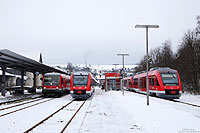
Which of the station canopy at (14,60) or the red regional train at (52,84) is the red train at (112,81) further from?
the red regional train at (52,84)

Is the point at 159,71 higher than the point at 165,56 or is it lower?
lower

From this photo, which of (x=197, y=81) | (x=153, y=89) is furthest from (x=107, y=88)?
(x=153, y=89)

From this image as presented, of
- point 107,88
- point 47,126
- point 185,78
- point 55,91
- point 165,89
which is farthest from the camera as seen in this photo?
point 107,88

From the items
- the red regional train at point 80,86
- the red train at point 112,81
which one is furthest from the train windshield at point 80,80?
the red train at point 112,81

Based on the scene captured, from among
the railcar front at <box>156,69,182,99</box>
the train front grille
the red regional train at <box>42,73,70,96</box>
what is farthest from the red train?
the train front grille

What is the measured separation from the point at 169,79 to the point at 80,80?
8.46 m

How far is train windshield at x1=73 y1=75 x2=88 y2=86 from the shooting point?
19.6m

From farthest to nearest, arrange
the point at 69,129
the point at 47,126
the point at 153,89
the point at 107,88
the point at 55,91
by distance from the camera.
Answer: the point at 107,88, the point at 55,91, the point at 153,89, the point at 47,126, the point at 69,129

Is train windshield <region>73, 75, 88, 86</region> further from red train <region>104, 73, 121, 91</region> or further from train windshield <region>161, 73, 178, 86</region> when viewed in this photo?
red train <region>104, 73, 121, 91</region>

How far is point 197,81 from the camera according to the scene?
27453 mm

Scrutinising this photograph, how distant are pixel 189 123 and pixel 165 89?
1087 cm

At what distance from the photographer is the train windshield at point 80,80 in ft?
64.2

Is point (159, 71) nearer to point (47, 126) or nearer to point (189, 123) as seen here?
point (189, 123)

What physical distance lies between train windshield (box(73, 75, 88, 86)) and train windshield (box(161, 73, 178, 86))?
7.40 metres
